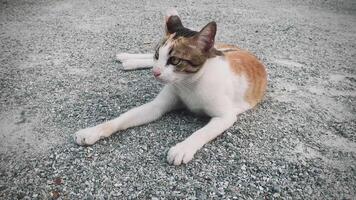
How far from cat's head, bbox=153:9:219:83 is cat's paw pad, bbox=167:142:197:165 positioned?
48 cm

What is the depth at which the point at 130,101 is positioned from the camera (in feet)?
9.96

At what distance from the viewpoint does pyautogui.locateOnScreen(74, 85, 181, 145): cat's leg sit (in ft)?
7.77

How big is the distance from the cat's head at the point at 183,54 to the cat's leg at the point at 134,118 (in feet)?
1.22

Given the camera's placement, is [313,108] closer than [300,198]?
No

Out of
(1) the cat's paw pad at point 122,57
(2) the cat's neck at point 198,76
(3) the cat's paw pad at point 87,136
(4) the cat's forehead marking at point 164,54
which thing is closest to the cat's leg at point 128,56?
(1) the cat's paw pad at point 122,57

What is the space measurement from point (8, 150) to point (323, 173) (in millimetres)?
2261

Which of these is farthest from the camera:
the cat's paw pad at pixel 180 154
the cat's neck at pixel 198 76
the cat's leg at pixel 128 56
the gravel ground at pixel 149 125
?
the cat's leg at pixel 128 56

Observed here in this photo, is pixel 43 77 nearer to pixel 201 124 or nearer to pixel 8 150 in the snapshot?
pixel 8 150

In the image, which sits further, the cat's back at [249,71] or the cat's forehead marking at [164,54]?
the cat's back at [249,71]

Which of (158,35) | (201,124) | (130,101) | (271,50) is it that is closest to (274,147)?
(201,124)

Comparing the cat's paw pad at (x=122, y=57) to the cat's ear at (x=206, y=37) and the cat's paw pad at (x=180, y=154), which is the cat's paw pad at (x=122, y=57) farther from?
the cat's paw pad at (x=180, y=154)

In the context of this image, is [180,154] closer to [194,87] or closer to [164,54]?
[194,87]

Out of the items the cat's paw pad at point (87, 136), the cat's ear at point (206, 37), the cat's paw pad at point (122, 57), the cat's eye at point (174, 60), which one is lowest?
the cat's paw pad at point (87, 136)

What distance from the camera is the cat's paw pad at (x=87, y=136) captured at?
2352 mm
